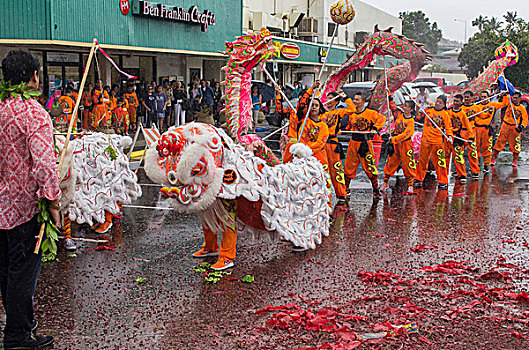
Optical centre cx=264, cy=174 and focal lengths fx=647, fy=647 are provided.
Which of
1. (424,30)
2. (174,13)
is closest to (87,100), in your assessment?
(174,13)

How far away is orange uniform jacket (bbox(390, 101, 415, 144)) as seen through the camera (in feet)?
37.0

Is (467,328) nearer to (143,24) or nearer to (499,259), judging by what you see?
(499,259)

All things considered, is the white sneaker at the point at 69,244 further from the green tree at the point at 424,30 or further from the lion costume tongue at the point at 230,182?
the green tree at the point at 424,30

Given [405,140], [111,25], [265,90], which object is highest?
[111,25]

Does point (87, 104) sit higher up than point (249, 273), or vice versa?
point (87, 104)

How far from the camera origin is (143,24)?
19109mm

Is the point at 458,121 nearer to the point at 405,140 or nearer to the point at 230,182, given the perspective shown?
the point at 405,140

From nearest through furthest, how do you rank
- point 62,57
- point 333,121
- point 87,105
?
point 333,121 → point 87,105 → point 62,57

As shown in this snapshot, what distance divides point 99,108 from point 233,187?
1083cm

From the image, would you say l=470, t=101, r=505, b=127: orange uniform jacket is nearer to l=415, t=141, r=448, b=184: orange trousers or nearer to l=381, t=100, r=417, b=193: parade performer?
l=415, t=141, r=448, b=184: orange trousers

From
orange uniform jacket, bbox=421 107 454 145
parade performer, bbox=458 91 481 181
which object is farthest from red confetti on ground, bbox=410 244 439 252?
parade performer, bbox=458 91 481 181

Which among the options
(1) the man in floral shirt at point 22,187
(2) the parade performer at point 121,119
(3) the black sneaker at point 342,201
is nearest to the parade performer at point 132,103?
(2) the parade performer at point 121,119

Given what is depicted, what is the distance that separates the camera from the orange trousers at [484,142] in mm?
13789

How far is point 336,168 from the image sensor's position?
10.1 m
